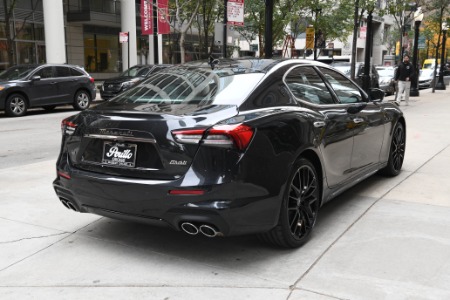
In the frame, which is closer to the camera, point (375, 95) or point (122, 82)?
point (375, 95)

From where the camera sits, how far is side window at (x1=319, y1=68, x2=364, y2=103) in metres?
5.17

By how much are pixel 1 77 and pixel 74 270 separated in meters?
14.3

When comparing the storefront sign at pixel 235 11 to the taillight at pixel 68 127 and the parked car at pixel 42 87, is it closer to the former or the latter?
the parked car at pixel 42 87

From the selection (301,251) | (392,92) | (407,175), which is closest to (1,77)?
(407,175)

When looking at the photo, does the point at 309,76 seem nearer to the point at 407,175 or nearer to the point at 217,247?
the point at 217,247

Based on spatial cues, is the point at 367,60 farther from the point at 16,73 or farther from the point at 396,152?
the point at 396,152

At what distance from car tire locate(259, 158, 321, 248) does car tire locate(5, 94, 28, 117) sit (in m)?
13.3

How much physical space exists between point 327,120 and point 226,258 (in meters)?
1.60

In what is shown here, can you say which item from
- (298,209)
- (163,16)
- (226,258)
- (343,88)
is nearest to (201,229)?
(226,258)

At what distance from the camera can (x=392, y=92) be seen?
25.2 meters

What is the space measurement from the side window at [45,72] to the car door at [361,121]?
519 inches

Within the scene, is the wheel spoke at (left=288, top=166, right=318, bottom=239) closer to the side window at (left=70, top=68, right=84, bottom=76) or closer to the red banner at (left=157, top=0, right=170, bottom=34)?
the side window at (left=70, top=68, right=84, bottom=76)

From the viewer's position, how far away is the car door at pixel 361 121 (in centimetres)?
513

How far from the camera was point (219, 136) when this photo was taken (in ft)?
11.2
